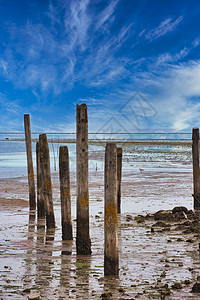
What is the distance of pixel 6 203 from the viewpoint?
12.9 m

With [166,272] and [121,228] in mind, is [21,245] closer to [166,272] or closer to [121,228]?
[121,228]

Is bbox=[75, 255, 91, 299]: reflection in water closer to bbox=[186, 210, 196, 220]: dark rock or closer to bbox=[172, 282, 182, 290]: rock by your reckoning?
bbox=[172, 282, 182, 290]: rock

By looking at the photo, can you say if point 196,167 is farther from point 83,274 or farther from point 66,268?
point 83,274

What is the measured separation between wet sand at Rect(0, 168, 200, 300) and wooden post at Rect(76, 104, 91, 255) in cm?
32

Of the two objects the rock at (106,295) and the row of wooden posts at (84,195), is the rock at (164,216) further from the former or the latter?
the rock at (106,295)

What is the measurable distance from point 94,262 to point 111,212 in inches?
56.3

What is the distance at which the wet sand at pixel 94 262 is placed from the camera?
5152mm

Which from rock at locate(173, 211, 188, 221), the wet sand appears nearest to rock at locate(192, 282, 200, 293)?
the wet sand

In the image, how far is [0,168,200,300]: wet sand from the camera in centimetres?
515

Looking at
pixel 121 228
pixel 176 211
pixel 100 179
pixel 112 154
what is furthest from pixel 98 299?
pixel 100 179

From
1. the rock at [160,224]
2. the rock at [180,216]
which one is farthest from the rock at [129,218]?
the rock at [180,216]

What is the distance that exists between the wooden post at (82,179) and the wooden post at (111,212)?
1.24 m

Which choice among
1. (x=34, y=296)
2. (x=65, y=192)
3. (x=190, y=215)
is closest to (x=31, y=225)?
(x=65, y=192)

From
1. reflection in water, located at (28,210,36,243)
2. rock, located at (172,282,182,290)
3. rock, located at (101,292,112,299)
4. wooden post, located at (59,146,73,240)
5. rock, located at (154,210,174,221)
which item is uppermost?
wooden post, located at (59,146,73,240)
